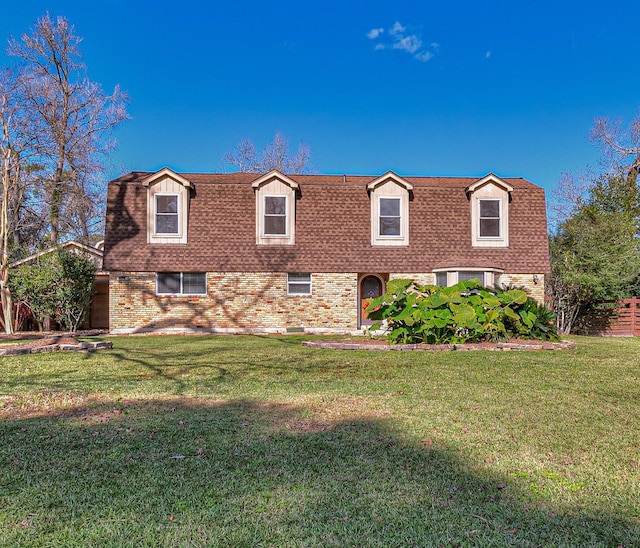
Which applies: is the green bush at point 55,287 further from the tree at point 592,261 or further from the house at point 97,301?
the tree at point 592,261

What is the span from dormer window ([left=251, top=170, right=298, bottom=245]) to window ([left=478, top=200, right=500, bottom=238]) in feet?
21.9

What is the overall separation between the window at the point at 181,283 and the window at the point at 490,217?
993 centimetres

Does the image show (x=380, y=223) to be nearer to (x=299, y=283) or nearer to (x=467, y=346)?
(x=299, y=283)

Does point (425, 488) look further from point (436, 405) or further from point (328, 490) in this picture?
point (436, 405)

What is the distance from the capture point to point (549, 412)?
16.4ft

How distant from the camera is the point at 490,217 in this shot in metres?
17.4

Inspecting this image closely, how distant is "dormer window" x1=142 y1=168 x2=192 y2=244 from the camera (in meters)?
16.8

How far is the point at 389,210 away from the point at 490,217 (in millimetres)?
3595

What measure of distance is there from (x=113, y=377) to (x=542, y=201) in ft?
52.2

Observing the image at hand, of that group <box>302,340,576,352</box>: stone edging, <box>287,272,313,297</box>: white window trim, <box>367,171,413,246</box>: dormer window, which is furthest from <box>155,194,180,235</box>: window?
<box>302,340,576,352</box>: stone edging

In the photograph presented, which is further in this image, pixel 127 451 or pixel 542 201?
pixel 542 201

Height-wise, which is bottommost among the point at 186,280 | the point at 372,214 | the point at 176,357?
the point at 176,357

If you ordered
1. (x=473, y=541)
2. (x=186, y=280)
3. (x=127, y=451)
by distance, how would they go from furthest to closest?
(x=186, y=280) < (x=127, y=451) < (x=473, y=541)

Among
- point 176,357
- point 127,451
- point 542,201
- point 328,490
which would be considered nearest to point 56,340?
point 176,357
